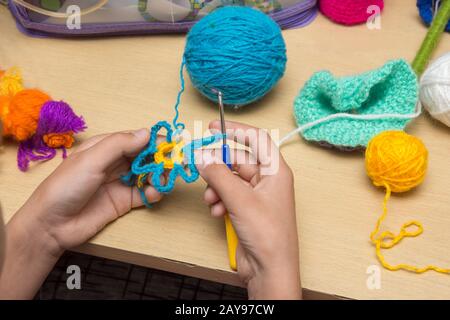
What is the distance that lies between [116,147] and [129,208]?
0.10 metres

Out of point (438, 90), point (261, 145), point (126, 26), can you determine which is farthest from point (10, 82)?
point (438, 90)

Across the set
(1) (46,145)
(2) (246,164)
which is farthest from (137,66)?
(2) (246,164)

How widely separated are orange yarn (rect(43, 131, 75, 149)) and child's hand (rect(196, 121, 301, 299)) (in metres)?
Answer: 0.25

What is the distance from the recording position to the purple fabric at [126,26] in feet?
3.13

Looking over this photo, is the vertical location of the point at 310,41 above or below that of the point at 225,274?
above

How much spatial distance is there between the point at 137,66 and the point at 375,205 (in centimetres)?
47

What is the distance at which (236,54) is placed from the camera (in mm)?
778

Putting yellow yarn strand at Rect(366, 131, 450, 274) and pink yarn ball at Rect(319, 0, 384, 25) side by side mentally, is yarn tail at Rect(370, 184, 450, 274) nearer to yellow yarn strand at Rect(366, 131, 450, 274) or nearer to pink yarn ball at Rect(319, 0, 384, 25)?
yellow yarn strand at Rect(366, 131, 450, 274)

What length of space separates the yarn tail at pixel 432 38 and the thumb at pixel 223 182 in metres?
0.41

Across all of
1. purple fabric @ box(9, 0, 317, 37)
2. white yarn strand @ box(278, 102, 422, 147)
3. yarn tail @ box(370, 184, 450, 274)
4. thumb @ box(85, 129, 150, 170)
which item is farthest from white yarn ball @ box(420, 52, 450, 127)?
thumb @ box(85, 129, 150, 170)

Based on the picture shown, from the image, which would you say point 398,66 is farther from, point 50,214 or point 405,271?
point 50,214

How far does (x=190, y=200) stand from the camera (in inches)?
29.3

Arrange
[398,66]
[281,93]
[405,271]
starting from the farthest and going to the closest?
[281,93]
[398,66]
[405,271]

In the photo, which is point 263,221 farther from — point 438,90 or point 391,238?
point 438,90
